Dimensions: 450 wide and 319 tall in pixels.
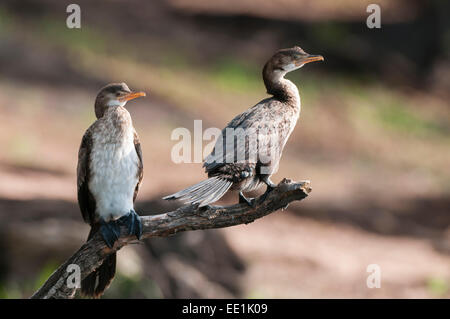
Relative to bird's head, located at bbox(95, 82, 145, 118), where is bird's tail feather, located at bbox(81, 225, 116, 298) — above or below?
below

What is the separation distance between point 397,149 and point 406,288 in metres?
5.93

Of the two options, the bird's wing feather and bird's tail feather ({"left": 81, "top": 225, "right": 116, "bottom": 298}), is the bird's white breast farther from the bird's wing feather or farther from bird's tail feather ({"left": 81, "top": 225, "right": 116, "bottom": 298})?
the bird's wing feather

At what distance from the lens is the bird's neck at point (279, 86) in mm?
4090

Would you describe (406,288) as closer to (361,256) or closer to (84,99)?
(361,256)

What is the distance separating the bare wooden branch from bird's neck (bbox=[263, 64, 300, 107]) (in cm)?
49

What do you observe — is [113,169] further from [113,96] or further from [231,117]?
[231,117]

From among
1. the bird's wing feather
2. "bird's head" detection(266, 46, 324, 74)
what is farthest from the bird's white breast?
"bird's head" detection(266, 46, 324, 74)

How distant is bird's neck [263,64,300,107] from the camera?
409 centimetres

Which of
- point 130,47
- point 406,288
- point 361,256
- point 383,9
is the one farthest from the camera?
point 383,9

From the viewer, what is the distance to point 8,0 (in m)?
17.8

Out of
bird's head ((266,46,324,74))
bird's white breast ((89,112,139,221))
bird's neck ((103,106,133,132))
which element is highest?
bird's head ((266,46,324,74))

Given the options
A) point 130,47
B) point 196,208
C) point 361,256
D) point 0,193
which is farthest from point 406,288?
point 130,47

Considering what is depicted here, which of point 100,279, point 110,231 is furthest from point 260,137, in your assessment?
point 100,279

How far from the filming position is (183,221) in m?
4.25
